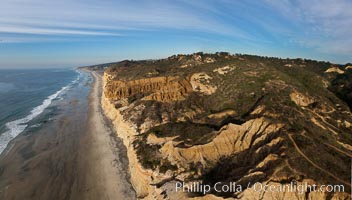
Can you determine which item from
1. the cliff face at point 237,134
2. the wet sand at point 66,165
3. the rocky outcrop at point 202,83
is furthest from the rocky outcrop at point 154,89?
the wet sand at point 66,165

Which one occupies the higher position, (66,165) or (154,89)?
(154,89)

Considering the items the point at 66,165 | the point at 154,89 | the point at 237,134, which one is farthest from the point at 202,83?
the point at 66,165

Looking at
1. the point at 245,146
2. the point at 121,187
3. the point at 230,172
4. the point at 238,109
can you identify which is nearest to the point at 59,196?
the point at 121,187

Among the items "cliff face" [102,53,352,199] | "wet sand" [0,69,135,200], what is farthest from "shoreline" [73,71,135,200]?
"cliff face" [102,53,352,199]

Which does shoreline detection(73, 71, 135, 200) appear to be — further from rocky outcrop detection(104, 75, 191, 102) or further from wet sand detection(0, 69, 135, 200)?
rocky outcrop detection(104, 75, 191, 102)

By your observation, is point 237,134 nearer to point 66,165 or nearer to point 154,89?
point 66,165
